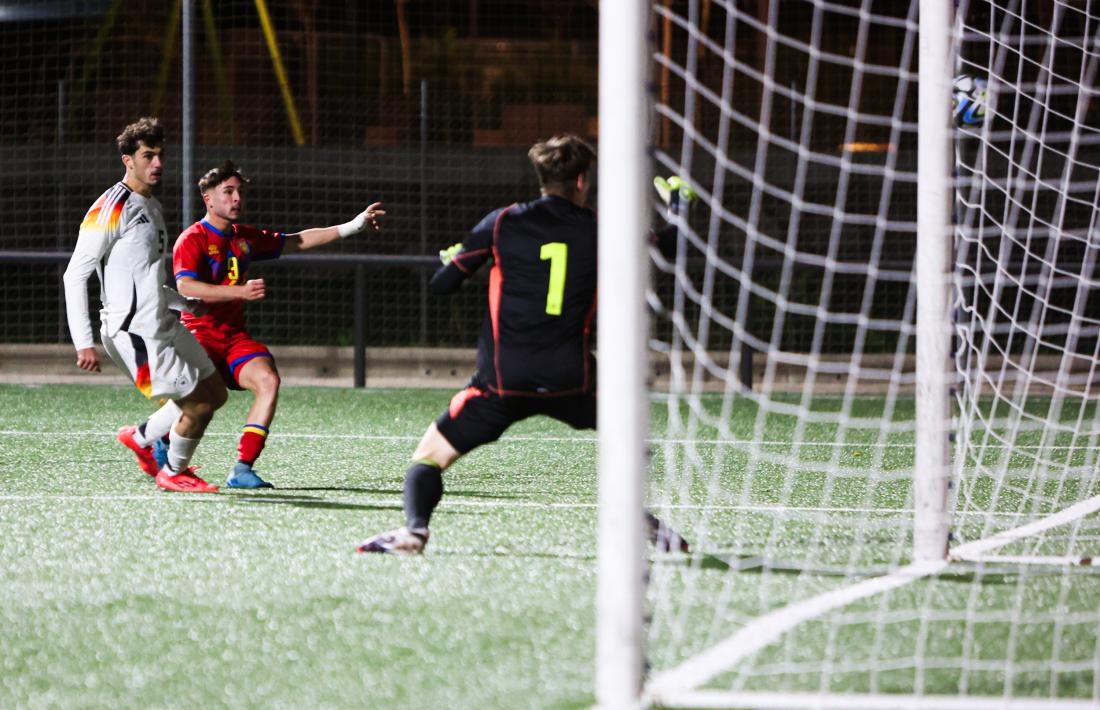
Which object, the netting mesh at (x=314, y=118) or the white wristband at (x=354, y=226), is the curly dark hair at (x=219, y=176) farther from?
the netting mesh at (x=314, y=118)

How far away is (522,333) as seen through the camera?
5117 millimetres

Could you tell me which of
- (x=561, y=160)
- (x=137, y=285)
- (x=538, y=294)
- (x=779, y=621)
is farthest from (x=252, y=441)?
(x=779, y=621)

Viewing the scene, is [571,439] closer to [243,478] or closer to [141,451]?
[243,478]

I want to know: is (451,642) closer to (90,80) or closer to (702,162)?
(702,162)

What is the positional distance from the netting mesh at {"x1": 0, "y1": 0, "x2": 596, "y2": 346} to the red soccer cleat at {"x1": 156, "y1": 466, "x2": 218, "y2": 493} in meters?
6.55

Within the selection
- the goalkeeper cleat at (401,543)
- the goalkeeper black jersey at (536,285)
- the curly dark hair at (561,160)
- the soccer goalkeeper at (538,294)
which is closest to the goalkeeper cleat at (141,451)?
the goalkeeper cleat at (401,543)

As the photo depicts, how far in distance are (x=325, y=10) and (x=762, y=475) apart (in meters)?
11.9

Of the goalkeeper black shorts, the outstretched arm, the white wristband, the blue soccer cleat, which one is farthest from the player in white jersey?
the goalkeeper black shorts

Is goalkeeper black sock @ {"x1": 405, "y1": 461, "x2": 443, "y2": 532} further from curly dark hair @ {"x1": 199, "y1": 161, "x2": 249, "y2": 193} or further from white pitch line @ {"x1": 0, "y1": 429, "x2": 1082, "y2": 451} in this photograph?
white pitch line @ {"x1": 0, "y1": 429, "x2": 1082, "y2": 451}

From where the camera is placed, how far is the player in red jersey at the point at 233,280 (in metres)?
7.09

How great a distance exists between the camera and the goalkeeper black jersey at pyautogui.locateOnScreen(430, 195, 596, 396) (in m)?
5.08

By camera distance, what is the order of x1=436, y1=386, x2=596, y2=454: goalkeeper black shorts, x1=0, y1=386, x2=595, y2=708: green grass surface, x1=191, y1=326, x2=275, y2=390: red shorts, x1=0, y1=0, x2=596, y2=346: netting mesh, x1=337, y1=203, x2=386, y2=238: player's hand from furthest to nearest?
x1=0, y1=0, x2=596, y2=346: netting mesh < x1=191, y1=326, x2=275, y2=390: red shorts < x1=337, y1=203, x2=386, y2=238: player's hand < x1=436, y1=386, x2=596, y2=454: goalkeeper black shorts < x1=0, y1=386, x2=595, y2=708: green grass surface

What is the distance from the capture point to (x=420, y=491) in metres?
5.24

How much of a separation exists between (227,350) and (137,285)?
671 mm
